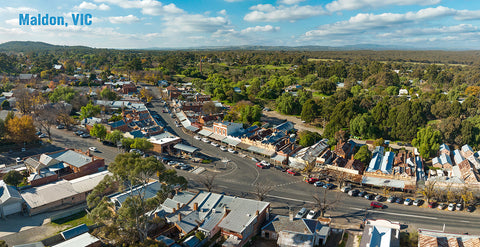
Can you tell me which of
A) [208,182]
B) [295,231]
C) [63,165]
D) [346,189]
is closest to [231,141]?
[208,182]

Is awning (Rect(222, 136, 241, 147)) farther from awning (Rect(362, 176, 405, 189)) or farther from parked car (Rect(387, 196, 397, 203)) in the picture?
parked car (Rect(387, 196, 397, 203))

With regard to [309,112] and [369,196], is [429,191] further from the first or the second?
[309,112]

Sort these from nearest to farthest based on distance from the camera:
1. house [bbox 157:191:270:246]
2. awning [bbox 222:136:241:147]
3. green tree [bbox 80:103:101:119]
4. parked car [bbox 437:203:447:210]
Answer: house [bbox 157:191:270:246]
parked car [bbox 437:203:447:210]
awning [bbox 222:136:241:147]
green tree [bbox 80:103:101:119]

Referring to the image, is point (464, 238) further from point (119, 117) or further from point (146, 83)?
point (146, 83)

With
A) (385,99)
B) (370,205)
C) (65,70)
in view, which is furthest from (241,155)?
(65,70)

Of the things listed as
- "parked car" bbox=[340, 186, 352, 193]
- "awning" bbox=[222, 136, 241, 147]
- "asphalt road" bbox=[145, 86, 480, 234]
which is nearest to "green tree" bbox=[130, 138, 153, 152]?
"asphalt road" bbox=[145, 86, 480, 234]

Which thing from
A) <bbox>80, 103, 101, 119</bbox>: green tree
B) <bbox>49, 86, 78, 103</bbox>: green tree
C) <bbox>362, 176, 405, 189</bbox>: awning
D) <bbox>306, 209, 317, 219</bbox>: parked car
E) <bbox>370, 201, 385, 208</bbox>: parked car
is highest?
<bbox>49, 86, 78, 103</bbox>: green tree

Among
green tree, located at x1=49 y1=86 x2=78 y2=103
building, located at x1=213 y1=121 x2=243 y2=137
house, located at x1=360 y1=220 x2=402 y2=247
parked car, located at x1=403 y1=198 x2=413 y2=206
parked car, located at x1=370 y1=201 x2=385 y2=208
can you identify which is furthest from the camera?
green tree, located at x1=49 y1=86 x2=78 y2=103
